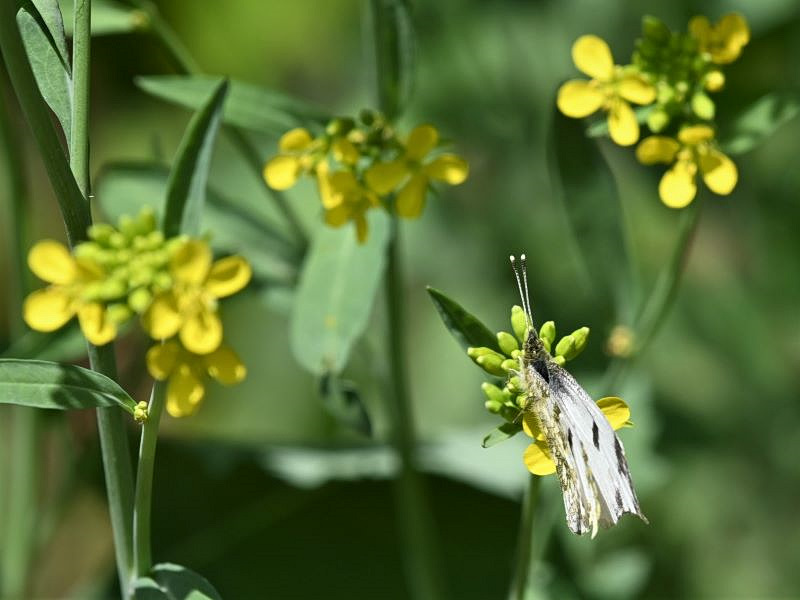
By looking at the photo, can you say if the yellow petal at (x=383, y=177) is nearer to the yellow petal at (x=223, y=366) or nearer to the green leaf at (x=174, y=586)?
the yellow petal at (x=223, y=366)

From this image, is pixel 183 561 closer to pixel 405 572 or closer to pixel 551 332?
pixel 405 572

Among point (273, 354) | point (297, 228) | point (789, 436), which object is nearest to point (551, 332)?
point (297, 228)

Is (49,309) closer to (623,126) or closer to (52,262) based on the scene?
(52,262)

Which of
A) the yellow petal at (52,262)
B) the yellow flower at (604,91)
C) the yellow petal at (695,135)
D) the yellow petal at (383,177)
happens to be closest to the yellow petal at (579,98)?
the yellow flower at (604,91)

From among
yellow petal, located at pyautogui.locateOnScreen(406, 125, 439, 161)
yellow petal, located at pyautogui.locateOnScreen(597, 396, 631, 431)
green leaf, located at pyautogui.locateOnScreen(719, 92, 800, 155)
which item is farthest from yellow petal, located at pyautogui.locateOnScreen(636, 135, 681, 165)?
yellow petal, located at pyautogui.locateOnScreen(597, 396, 631, 431)

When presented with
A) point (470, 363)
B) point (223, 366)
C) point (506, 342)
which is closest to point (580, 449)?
point (506, 342)

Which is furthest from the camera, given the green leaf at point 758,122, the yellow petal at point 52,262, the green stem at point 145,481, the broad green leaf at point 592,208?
the broad green leaf at point 592,208
